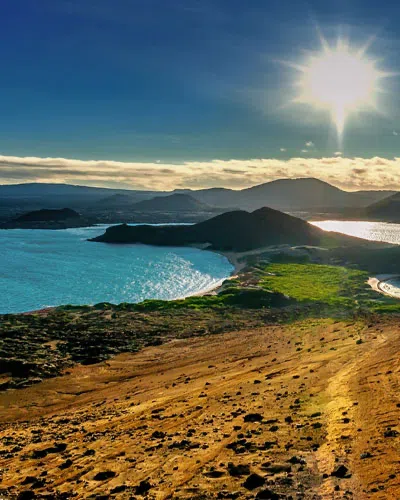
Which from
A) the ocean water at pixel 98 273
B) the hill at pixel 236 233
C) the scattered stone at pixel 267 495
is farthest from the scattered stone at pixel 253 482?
the hill at pixel 236 233

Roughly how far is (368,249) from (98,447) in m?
93.9

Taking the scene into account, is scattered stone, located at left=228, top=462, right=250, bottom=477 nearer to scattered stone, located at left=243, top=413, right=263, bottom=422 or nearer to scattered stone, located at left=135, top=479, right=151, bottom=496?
scattered stone, located at left=135, top=479, right=151, bottom=496

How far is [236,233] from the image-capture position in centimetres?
13162

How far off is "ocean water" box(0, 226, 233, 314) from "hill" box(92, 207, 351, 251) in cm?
791

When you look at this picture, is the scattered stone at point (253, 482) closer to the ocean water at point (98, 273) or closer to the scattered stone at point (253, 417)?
the scattered stone at point (253, 417)

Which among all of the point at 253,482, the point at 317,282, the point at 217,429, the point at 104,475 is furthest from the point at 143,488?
the point at 317,282

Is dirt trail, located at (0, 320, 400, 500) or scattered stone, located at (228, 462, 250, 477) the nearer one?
dirt trail, located at (0, 320, 400, 500)

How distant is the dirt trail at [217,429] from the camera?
1029 cm

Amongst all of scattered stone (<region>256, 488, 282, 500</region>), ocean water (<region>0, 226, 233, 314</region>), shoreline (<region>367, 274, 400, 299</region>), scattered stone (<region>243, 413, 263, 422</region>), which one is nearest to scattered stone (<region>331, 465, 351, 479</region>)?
scattered stone (<region>256, 488, 282, 500</region>)

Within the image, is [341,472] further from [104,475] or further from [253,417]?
[104,475]

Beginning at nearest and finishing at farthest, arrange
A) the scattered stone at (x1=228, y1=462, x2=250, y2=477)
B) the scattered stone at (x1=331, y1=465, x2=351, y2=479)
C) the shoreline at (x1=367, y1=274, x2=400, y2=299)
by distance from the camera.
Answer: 1. the scattered stone at (x1=331, y1=465, x2=351, y2=479)
2. the scattered stone at (x1=228, y1=462, x2=250, y2=477)
3. the shoreline at (x1=367, y1=274, x2=400, y2=299)

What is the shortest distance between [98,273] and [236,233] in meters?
54.9

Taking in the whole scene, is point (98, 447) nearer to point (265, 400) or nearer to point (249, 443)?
point (249, 443)

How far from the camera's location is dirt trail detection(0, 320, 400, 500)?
10289mm
